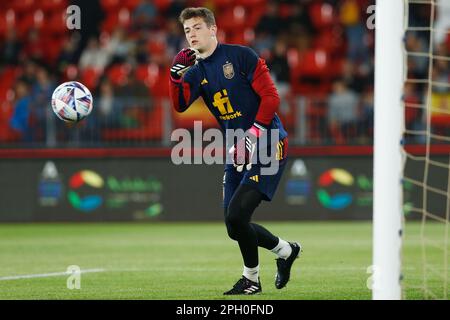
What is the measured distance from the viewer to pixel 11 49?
2025cm

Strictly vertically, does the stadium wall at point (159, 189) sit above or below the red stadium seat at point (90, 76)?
below

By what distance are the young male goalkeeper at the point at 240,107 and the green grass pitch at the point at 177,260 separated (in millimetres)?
430

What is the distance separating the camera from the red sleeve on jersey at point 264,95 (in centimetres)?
833

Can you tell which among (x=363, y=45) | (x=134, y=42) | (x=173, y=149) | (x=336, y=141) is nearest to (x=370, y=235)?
(x=336, y=141)

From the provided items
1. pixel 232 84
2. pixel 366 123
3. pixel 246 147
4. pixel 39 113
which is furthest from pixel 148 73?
pixel 246 147

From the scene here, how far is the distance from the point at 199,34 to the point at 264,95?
0.78 meters

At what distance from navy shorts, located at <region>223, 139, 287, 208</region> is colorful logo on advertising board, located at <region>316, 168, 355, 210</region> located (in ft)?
29.6

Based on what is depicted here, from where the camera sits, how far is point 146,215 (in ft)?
57.8

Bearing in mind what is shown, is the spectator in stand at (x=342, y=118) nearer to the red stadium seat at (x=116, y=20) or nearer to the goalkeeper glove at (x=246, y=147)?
the red stadium seat at (x=116, y=20)

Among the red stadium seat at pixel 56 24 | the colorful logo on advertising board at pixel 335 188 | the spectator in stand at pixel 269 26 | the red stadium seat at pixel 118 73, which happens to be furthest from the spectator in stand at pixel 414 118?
the red stadium seat at pixel 56 24

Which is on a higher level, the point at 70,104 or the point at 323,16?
the point at 323,16

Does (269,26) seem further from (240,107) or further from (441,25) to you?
(240,107)

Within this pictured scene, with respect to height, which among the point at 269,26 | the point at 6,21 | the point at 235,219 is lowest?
the point at 235,219

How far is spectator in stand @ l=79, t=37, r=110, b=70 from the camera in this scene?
65.4 feet
